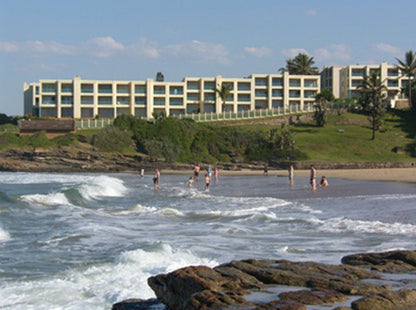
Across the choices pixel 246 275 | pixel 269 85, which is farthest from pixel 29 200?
pixel 269 85

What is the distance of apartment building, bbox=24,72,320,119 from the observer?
89188 mm

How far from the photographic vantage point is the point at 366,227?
16.9m

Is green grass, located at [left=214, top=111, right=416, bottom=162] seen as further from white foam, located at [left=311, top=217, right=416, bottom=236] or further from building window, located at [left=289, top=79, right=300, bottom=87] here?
white foam, located at [left=311, top=217, right=416, bottom=236]

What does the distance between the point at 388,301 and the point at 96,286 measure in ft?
18.1

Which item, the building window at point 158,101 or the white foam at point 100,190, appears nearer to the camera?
the white foam at point 100,190

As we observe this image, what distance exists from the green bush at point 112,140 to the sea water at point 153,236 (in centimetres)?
3155

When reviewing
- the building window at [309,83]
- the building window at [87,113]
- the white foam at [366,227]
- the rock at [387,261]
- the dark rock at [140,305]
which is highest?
the building window at [309,83]

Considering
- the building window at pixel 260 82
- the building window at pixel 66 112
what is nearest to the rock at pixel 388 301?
the building window at pixel 66 112

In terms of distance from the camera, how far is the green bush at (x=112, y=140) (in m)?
60.0

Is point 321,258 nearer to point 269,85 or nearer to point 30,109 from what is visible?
point 269,85

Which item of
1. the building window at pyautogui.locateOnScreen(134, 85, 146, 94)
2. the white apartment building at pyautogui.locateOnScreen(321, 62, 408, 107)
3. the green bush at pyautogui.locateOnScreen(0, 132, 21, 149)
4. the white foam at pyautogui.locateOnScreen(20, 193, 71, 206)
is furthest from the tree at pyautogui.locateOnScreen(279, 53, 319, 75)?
the white foam at pyautogui.locateOnScreen(20, 193, 71, 206)

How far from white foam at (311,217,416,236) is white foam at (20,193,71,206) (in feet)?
43.8

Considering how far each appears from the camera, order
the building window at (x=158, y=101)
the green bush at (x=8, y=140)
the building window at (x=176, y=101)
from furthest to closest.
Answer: the building window at (x=176, y=101) < the building window at (x=158, y=101) < the green bush at (x=8, y=140)

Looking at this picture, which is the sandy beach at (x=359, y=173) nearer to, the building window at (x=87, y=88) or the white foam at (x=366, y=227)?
the white foam at (x=366, y=227)
